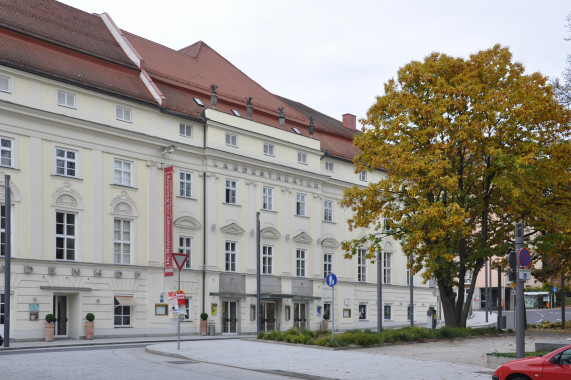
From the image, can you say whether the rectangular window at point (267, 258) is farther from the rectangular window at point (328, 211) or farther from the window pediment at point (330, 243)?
the rectangular window at point (328, 211)

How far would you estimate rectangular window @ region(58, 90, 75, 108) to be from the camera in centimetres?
3481

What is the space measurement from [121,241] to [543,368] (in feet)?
92.1

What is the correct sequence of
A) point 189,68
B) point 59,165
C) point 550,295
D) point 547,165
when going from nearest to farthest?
point 547,165, point 59,165, point 189,68, point 550,295

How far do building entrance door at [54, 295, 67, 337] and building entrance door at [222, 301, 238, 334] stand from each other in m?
9.92

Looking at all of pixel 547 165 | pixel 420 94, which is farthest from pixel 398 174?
pixel 547 165

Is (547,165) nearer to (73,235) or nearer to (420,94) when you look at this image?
(420,94)

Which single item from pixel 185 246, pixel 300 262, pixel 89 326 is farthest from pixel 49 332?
pixel 300 262

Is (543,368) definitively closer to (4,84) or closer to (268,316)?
(4,84)

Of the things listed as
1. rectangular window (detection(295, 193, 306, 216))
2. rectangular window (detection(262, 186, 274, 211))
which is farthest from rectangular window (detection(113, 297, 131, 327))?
rectangular window (detection(295, 193, 306, 216))

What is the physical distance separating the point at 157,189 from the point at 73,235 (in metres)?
5.81

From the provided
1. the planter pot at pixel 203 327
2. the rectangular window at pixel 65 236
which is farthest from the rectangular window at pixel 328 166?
the rectangular window at pixel 65 236

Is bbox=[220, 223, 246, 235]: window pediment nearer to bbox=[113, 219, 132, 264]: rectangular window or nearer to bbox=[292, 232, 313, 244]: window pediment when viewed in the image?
bbox=[292, 232, 313, 244]: window pediment

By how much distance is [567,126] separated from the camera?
1222 inches

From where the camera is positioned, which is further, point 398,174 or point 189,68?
point 189,68
